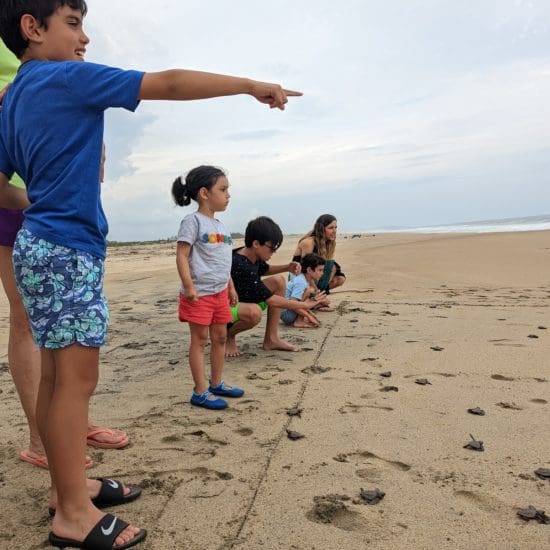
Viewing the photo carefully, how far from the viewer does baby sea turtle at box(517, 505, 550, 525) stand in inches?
70.3

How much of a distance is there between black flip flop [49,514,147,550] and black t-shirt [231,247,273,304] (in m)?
2.59

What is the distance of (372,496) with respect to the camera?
1956 mm

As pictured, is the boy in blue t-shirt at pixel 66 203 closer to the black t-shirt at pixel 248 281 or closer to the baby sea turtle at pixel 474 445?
the baby sea turtle at pixel 474 445

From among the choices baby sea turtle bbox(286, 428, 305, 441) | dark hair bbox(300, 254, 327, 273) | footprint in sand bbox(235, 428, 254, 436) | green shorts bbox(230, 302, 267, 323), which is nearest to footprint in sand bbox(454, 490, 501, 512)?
baby sea turtle bbox(286, 428, 305, 441)

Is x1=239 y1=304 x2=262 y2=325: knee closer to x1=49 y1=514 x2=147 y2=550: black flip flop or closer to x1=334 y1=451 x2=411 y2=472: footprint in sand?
x1=334 y1=451 x2=411 y2=472: footprint in sand

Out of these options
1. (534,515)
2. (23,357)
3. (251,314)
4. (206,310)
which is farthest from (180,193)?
(534,515)

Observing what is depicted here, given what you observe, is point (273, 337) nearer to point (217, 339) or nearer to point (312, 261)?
point (217, 339)

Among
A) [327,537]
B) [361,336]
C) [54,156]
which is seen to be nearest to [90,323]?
[54,156]

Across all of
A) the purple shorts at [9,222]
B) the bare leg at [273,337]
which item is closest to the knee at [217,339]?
the bare leg at [273,337]

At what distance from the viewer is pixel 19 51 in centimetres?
174

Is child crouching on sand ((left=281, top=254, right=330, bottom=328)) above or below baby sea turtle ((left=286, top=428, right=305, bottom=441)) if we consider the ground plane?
above

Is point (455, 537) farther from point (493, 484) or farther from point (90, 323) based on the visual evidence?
point (90, 323)

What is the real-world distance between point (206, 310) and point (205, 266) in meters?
0.28

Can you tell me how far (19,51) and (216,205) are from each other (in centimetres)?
169
